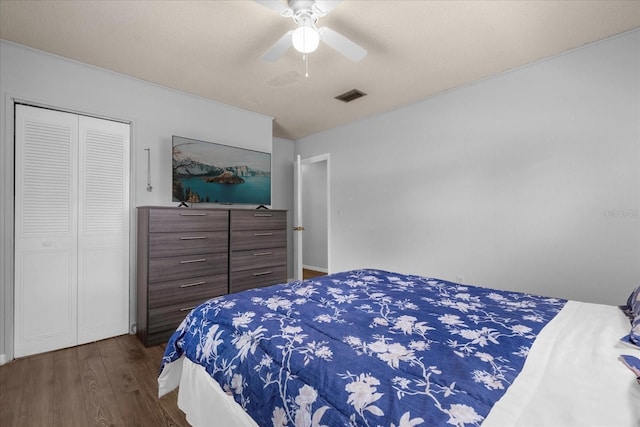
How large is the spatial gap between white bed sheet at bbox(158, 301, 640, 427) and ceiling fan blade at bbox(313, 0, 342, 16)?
1.92m

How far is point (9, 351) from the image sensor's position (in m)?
2.27

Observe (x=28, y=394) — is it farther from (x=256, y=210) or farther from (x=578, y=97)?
(x=578, y=97)

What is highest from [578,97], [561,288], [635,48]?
[635,48]

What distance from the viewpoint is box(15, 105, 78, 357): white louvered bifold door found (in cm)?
234

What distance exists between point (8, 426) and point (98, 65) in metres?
2.72

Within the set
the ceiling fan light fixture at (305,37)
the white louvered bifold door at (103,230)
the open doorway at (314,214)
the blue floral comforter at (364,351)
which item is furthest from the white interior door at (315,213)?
the blue floral comforter at (364,351)

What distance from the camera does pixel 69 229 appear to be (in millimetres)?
2537

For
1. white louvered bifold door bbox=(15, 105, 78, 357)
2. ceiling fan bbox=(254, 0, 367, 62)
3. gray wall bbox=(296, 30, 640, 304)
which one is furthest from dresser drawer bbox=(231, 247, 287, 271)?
ceiling fan bbox=(254, 0, 367, 62)

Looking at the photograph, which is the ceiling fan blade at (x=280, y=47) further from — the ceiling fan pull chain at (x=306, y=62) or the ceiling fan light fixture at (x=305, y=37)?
the ceiling fan pull chain at (x=306, y=62)

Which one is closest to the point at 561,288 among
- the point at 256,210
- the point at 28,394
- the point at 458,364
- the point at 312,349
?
the point at 458,364

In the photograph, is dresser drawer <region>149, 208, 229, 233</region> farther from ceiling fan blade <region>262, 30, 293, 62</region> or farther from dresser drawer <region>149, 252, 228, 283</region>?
ceiling fan blade <region>262, 30, 293, 62</region>

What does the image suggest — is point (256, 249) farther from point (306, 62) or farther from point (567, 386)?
point (567, 386)

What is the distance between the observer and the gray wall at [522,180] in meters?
2.24

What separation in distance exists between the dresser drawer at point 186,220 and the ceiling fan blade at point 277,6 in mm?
1855
